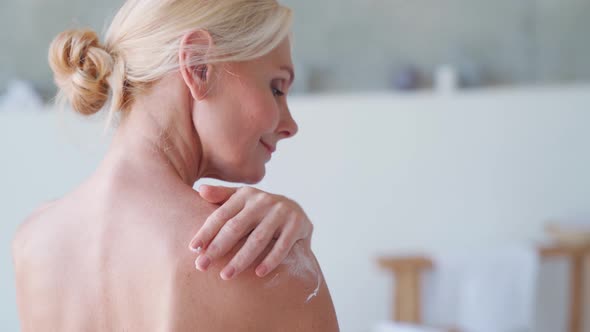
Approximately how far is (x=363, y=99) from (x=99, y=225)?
209 centimetres

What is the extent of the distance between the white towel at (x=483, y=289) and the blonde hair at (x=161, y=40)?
2.00 meters

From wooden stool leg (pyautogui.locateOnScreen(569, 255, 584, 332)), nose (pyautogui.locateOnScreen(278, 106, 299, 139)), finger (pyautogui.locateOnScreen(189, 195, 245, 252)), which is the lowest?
wooden stool leg (pyautogui.locateOnScreen(569, 255, 584, 332))

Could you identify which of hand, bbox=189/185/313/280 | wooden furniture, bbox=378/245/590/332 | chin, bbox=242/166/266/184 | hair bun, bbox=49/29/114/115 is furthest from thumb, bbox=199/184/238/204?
wooden furniture, bbox=378/245/590/332

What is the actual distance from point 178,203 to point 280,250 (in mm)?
126

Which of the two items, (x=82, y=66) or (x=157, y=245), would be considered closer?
(x=157, y=245)

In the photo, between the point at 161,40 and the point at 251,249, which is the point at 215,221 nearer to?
the point at 251,249

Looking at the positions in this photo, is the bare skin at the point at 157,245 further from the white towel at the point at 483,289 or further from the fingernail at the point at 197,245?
the white towel at the point at 483,289

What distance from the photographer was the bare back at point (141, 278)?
616 mm

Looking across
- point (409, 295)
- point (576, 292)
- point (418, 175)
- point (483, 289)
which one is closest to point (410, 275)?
point (409, 295)

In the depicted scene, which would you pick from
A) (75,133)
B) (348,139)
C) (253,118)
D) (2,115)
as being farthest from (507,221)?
(253,118)

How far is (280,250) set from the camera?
0.64m

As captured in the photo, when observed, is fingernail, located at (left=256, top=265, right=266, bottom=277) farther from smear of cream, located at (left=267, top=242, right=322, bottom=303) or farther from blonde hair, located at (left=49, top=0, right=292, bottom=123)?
blonde hair, located at (left=49, top=0, right=292, bottom=123)

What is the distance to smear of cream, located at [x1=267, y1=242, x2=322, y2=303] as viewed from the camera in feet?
2.10

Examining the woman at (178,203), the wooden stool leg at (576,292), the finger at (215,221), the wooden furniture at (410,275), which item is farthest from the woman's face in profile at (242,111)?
the wooden stool leg at (576,292)
